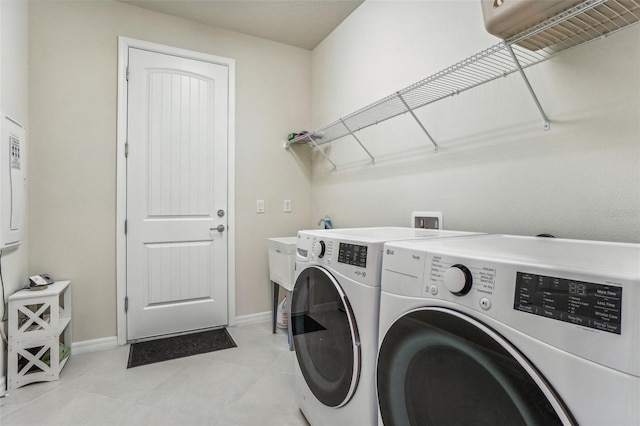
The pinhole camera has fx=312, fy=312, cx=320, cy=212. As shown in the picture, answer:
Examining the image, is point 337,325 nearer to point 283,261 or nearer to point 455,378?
point 455,378

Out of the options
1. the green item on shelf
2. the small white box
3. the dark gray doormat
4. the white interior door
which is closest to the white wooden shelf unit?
the small white box

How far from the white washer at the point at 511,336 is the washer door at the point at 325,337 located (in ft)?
0.56

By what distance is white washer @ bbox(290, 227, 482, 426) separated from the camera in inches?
40.6

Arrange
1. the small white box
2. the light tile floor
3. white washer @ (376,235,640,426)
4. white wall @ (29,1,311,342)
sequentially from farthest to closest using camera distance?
1. the small white box
2. white wall @ (29,1,311,342)
3. the light tile floor
4. white washer @ (376,235,640,426)

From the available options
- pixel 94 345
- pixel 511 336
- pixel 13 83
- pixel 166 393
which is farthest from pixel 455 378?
pixel 13 83

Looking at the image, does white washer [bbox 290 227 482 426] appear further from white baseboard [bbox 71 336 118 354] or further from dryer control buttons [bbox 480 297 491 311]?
white baseboard [bbox 71 336 118 354]

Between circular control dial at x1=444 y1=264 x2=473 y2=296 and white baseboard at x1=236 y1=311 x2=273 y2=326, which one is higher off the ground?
circular control dial at x1=444 y1=264 x2=473 y2=296

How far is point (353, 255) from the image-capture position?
1110mm

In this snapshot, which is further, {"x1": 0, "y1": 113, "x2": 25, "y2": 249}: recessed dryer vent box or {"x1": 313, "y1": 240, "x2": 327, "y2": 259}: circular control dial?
{"x1": 0, "y1": 113, "x2": 25, "y2": 249}: recessed dryer vent box

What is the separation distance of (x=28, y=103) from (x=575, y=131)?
309 cm

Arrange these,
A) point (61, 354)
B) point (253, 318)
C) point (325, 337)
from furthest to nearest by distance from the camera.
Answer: point (253, 318) < point (61, 354) < point (325, 337)

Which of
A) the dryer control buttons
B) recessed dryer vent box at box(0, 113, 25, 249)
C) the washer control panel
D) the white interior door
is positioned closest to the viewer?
the dryer control buttons

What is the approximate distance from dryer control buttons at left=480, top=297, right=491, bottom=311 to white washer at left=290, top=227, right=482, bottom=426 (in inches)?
15.4

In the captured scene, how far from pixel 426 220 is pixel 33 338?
7.76 ft
